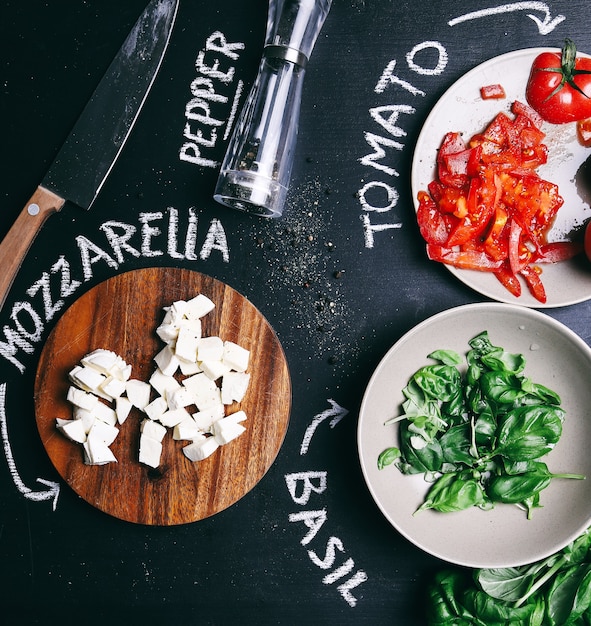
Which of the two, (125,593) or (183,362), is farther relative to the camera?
(125,593)

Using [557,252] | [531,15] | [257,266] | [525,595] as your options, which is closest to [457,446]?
[525,595]

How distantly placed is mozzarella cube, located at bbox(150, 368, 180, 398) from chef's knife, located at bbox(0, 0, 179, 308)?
37 centimetres

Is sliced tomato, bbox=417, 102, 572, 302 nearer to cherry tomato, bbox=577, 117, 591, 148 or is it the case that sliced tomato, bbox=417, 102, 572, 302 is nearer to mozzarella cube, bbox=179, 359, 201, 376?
cherry tomato, bbox=577, 117, 591, 148

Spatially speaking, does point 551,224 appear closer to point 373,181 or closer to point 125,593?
point 373,181

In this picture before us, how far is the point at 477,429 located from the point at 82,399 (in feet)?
2.60

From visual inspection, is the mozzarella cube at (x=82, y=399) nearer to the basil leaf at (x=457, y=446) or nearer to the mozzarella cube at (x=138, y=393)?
the mozzarella cube at (x=138, y=393)

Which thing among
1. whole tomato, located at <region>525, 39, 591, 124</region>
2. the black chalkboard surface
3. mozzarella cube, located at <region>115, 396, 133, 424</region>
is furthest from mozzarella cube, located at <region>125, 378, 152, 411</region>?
whole tomato, located at <region>525, 39, 591, 124</region>

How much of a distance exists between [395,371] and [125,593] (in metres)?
0.78

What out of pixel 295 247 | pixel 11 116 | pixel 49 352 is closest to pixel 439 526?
pixel 295 247

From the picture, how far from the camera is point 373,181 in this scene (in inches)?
49.5

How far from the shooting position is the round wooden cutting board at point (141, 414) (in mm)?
1183

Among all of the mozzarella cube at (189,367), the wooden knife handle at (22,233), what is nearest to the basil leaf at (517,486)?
the mozzarella cube at (189,367)

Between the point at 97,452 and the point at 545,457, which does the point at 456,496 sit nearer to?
the point at 545,457

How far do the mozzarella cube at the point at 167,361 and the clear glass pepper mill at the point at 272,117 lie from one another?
337mm
